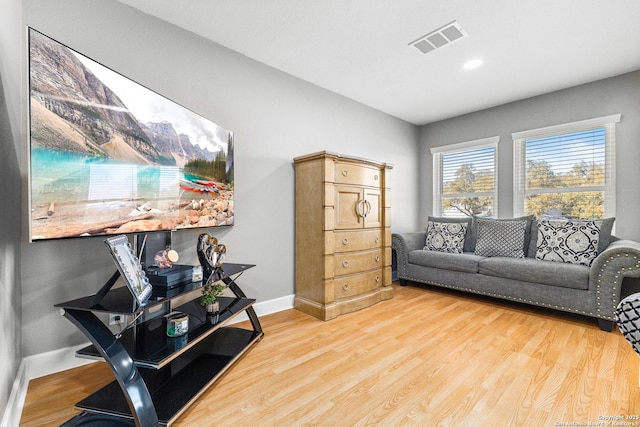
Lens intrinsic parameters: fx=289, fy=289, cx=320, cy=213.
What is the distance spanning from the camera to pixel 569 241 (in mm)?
2889

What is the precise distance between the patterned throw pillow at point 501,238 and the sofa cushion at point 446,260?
0.64 feet

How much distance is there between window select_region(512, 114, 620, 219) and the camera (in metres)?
3.17

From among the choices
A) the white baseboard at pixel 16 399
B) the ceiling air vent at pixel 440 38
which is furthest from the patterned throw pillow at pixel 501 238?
the white baseboard at pixel 16 399

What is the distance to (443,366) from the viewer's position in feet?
6.02

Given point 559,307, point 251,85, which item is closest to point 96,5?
point 251,85

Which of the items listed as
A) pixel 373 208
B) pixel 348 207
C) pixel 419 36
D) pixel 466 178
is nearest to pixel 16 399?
pixel 348 207

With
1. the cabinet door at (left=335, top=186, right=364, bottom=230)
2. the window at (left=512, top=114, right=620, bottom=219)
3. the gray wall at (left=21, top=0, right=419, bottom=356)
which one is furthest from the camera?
the window at (left=512, top=114, right=620, bottom=219)

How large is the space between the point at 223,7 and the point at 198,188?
1.29 m

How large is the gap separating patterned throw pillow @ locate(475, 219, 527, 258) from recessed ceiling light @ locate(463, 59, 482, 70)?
70.9 inches

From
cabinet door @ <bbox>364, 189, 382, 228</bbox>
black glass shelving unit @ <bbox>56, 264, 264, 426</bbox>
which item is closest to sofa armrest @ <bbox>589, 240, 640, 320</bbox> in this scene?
cabinet door @ <bbox>364, 189, 382, 228</bbox>

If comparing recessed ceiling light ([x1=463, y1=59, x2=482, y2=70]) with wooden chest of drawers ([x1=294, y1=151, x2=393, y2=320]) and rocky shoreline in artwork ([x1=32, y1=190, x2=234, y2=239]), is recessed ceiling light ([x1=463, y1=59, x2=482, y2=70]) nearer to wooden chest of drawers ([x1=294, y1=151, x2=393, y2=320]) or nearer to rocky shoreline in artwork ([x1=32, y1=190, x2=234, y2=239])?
wooden chest of drawers ([x1=294, y1=151, x2=393, y2=320])

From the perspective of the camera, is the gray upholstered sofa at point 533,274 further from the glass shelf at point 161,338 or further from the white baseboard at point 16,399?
the white baseboard at point 16,399

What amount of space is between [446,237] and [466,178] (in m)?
1.13

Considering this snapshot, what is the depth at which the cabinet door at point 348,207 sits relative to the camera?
110 inches
